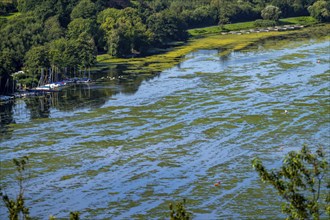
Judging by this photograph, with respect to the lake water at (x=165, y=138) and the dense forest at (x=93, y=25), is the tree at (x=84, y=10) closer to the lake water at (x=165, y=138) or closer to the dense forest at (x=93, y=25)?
the dense forest at (x=93, y=25)

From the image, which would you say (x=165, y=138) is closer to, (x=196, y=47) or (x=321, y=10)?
(x=196, y=47)

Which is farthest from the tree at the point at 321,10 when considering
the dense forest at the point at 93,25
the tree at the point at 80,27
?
the tree at the point at 80,27

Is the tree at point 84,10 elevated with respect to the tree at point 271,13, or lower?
elevated

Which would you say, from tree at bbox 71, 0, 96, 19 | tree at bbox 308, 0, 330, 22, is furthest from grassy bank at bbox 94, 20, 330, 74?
tree at bbox 71, 0, 96, 19

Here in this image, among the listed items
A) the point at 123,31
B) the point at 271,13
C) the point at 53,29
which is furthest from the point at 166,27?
the point at 271,13

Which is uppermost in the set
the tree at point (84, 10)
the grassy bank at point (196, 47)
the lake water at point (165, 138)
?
the tree at point (84, 10)

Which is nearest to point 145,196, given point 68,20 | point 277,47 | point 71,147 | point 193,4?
point 71,147

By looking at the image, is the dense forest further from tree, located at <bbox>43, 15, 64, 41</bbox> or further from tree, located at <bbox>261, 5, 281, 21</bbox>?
tree, located at <bbox>261, 5, 281, 21</bbox>
